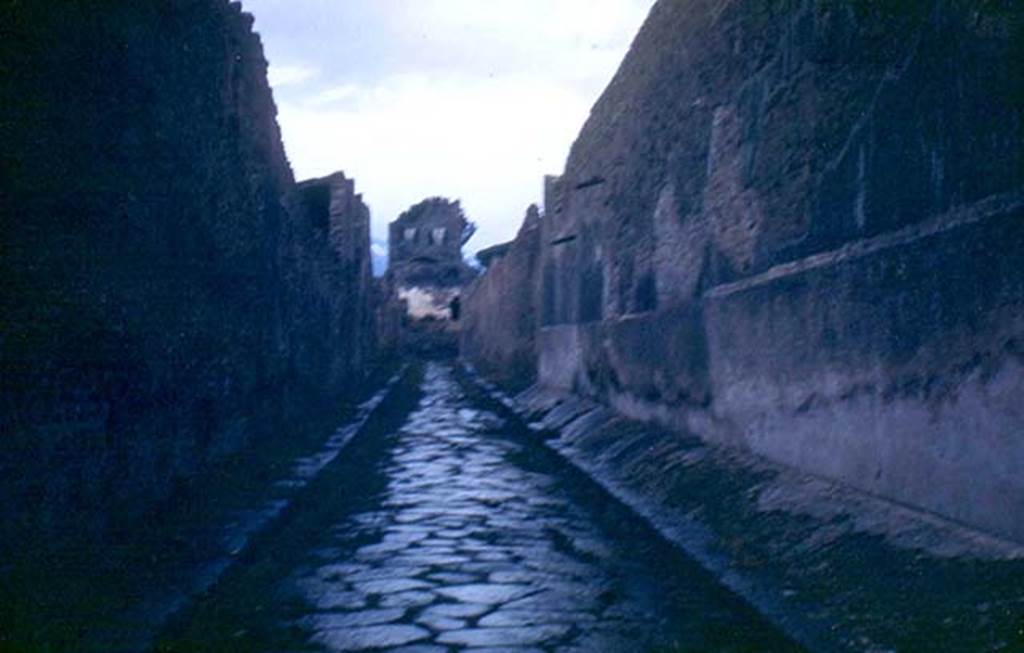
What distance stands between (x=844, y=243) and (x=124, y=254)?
349 cm

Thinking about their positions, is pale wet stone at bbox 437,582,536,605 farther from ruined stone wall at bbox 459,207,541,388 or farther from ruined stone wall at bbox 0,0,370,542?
ruined stone wall at bbox 459,207,541,388

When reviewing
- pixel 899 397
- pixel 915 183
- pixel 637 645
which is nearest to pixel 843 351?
pixel 899 397

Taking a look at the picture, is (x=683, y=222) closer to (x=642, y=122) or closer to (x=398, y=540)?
(x=642, y=122)

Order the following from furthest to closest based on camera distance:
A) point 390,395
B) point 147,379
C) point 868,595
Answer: point 390,395 < point 147,379 < point 868,595

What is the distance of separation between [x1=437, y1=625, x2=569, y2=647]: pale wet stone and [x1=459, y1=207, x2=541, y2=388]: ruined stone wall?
36.9ft

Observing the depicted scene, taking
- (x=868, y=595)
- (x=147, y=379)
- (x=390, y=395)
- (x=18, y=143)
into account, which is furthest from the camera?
(x=390, y=395)

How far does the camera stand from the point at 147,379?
4.59 metres

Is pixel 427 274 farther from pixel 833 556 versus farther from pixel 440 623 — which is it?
pixel 833 556

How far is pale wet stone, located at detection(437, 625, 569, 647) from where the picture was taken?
3.21 meters

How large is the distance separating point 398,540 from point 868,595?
2566 millimetres

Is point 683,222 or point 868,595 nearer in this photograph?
point 868,595

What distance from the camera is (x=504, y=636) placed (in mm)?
3273

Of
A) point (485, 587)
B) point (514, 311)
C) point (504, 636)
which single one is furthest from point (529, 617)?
point (514, 311)

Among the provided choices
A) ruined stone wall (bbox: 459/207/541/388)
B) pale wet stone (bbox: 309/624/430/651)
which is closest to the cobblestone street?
pale wet stone (bbox: 309/624/430/651)
